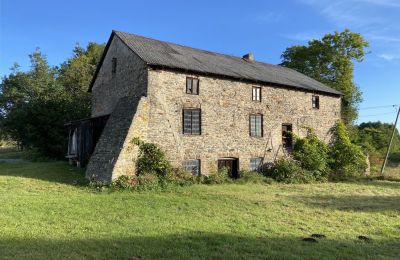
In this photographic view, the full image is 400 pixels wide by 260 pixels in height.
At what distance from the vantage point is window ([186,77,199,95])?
2072cm

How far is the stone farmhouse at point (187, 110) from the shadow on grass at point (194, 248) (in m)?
8.78

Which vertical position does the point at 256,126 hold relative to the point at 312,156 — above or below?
above

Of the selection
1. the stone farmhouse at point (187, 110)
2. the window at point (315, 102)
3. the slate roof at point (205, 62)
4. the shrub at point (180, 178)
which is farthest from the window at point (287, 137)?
the shrub at point (180, 178)

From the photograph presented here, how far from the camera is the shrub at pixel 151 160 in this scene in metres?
17.9

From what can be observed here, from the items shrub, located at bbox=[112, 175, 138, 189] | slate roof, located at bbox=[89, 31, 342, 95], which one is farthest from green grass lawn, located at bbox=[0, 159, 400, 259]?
slate roof, located at bbox=[89, 31, 342, 95]

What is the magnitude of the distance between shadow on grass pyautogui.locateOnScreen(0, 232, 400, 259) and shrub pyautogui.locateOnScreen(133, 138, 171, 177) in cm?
927

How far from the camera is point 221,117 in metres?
21.9

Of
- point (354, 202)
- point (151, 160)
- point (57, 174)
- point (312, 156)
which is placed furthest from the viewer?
point (312, 156)

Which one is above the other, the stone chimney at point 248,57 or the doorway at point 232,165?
the stone chimney at point 248,57

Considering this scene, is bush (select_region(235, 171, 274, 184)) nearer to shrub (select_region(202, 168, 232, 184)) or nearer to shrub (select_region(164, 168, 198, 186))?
shrub (select_region(202, 168, 232, 184))

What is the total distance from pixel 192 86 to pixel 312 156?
1002 cm

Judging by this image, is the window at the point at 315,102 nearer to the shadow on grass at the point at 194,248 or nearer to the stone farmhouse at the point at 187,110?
the stone farmhouse at the point at 187,110

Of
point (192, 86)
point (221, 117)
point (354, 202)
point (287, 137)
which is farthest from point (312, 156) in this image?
point (192, 86)

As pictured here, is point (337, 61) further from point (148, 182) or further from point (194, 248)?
point (194, 248)
